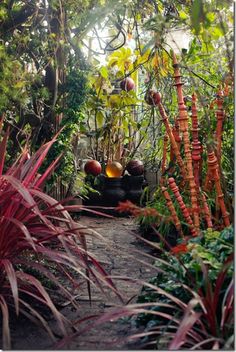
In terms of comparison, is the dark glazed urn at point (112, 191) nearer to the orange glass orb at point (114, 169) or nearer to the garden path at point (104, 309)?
the orange glass orb at point (114, 169)

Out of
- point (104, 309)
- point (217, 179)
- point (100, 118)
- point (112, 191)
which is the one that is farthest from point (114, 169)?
point (104, 309)

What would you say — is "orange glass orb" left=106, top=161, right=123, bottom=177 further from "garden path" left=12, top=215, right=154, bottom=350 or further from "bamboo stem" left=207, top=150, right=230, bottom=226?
"bamboo stem" left=207, top=150, right=230, bottom=226

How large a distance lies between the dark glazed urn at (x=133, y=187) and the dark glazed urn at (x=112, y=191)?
65 mm

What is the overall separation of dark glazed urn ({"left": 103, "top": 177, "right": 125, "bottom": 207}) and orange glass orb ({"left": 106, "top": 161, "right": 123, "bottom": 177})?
0.24 ft

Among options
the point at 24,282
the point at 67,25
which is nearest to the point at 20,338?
the point at 24,282

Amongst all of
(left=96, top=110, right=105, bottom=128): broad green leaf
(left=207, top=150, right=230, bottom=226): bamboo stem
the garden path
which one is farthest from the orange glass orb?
(left=207, top=150, right=230, bottom=226): bamboo stem

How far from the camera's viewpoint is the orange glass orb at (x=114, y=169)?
4418 mm

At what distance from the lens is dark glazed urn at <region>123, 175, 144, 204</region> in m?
4.39

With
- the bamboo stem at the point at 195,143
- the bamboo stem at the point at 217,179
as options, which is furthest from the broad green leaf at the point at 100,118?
the bamboo stem at the point at 217,179

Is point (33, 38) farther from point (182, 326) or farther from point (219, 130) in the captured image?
point (182, 326)

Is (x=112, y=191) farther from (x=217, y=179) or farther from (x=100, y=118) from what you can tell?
(x=217, y=179)

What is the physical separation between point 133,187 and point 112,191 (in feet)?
0.66

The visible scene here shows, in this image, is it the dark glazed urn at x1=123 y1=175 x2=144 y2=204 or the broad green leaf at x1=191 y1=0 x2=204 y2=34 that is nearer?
the broad green leaf at x1=191 y1=0 x2=204 y2=34

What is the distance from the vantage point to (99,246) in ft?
10.2
